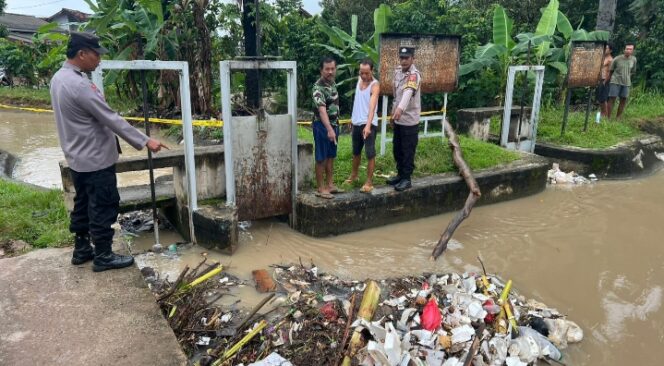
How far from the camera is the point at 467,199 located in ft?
20.4

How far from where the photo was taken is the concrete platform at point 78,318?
8.77ft

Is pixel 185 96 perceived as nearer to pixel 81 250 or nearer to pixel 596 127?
pixel 81 250

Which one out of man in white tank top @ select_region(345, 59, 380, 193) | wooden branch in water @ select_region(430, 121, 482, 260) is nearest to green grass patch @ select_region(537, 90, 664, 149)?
wooden branch in water @ select_region(430, 121, 482, 260)

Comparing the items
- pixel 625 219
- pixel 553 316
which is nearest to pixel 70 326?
pixel 553 316

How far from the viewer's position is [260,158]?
17.6 feet

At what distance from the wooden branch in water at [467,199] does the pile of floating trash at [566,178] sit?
219cm

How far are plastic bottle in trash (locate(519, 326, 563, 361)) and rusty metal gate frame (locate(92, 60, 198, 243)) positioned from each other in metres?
3.29

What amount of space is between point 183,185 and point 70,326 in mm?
2448

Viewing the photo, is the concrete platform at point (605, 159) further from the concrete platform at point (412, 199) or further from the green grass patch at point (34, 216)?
the green grass patch at point (34, 216)

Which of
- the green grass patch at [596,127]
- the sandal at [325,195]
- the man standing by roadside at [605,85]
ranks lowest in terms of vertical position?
the sandal at [325,195]

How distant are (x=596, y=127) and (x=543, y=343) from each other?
7656mm

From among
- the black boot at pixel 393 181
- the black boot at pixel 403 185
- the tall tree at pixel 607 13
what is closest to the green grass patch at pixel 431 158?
the black boot at pixel 393 181

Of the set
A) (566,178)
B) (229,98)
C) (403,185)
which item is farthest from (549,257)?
(229,98)

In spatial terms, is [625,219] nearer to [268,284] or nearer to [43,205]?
[268,284]
